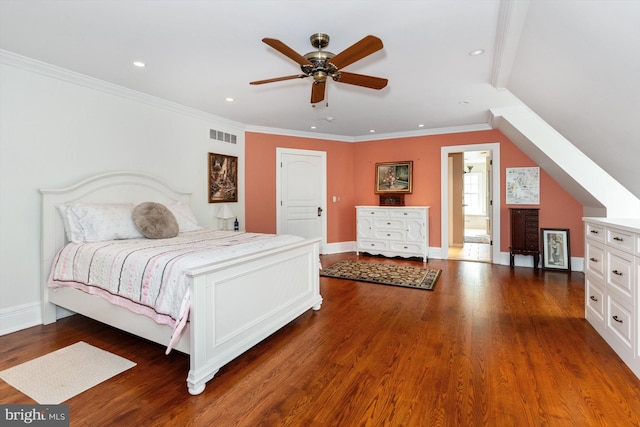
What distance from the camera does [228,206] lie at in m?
4.87

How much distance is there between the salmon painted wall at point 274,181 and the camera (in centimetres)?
527

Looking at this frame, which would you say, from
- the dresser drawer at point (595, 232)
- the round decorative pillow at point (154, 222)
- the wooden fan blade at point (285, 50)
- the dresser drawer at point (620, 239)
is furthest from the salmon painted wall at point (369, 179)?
the wooden fan blade at point (285, 50)

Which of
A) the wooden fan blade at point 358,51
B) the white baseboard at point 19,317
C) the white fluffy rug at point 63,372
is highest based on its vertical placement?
the wooden fan blade at point 358,51

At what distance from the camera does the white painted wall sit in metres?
2.65

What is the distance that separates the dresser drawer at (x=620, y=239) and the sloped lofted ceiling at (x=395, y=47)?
2.16 ft

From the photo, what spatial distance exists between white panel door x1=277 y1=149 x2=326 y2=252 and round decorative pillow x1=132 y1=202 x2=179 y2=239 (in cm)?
254

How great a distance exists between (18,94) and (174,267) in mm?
2357

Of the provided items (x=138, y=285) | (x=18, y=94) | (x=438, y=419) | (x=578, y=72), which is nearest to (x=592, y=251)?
(x=578, y=72)

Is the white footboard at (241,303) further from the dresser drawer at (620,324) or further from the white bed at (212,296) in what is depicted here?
the dresser drawer at (620,324)

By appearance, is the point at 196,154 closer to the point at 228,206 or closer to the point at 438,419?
the point at 228,206

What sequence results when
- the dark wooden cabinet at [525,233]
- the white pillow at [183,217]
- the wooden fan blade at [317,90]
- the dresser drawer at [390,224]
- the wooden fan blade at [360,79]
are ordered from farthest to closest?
the dresser drawer at [390,224]
the dark wooden cabinet at [525,233]
the white pillow at [183,217]
the wooden fan blade at [317,90]
the wooden fan blade at [360,79]

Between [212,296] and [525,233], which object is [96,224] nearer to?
[212,296]

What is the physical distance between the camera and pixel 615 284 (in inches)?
89.4

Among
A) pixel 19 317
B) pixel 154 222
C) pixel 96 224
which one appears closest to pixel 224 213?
pixel 154 222
